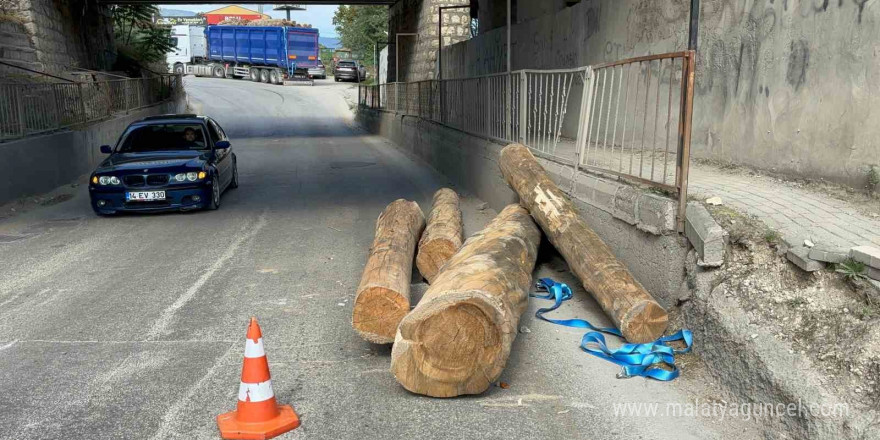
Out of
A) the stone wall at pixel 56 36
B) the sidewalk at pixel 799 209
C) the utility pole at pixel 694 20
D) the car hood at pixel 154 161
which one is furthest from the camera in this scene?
the stone wall at pixel 56 36

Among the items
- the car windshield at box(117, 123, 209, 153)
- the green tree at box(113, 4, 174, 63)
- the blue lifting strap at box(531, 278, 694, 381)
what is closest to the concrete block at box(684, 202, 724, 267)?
the blue lifting strap at box(531, 278, 694, 381)

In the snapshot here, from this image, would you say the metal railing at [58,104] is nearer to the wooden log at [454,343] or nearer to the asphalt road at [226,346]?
the asphalt road at [226,346]

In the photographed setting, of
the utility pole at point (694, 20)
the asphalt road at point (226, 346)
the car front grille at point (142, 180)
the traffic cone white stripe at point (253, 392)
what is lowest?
→ the asphalt road at point (226, 346)

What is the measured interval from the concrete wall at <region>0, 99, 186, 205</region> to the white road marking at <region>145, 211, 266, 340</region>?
15.4 feet

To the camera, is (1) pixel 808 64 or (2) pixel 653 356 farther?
(1) pixel 808 64

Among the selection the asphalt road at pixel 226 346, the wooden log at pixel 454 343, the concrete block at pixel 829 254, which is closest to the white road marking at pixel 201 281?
the asphalt road at pixel 226 346

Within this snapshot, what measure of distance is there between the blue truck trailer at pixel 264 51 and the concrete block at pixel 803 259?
54.3 metres


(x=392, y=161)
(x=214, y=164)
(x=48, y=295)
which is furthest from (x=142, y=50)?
(x=48, y=295)

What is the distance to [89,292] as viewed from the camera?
7.04 m

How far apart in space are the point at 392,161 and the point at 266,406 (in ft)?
50.2

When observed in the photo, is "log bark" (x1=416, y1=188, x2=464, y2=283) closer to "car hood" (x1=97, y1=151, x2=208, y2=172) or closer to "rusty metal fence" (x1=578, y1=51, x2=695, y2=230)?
"rusty metal fence" (x1=578, y1=51, x2=695, y2=230)

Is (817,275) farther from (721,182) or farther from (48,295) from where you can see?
(48,295)

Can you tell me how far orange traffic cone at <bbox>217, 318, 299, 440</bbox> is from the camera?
407 cm

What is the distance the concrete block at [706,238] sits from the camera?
516cm
